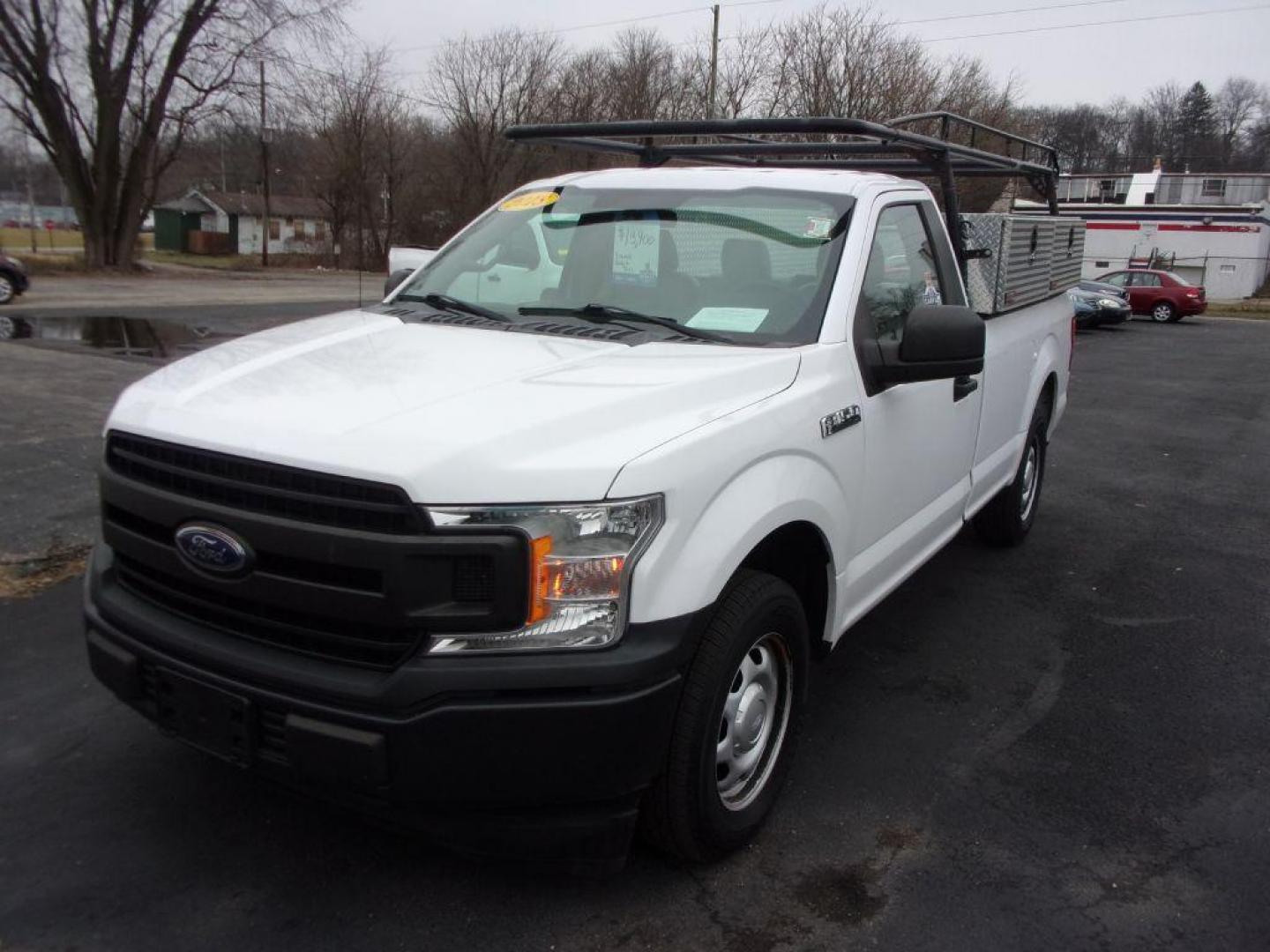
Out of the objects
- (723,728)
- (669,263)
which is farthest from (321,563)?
(669,263)

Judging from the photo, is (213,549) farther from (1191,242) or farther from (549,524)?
(1191,242)

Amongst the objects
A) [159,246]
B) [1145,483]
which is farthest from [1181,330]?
[159,246]

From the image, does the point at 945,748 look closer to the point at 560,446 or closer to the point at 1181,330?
the point at 560,446

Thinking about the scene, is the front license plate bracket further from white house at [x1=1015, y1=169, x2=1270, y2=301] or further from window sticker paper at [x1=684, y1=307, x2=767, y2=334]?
white house at [x1=1015, y1=169, x2=1270, y2=301]

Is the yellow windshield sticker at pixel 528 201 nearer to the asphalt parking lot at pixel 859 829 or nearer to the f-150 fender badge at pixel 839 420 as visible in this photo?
the f-150 fender badge at pixel 839 420

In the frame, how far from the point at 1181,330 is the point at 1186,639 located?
27.6m

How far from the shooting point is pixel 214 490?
249cm

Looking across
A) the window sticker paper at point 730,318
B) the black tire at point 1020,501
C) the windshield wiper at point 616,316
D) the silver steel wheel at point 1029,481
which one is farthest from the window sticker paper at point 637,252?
the silver steel wheel at point 1029,481

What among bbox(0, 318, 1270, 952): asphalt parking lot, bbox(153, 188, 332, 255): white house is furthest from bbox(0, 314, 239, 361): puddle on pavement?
bbox(153, 188, 332, 255): white house

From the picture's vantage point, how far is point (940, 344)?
329 centimetres

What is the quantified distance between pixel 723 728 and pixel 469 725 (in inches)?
33.8

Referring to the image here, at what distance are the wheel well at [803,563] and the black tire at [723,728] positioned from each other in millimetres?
155

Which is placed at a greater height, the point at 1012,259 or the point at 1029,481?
the point at 1012,259

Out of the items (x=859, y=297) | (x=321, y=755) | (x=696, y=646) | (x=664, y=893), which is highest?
(x=859, y=297)
